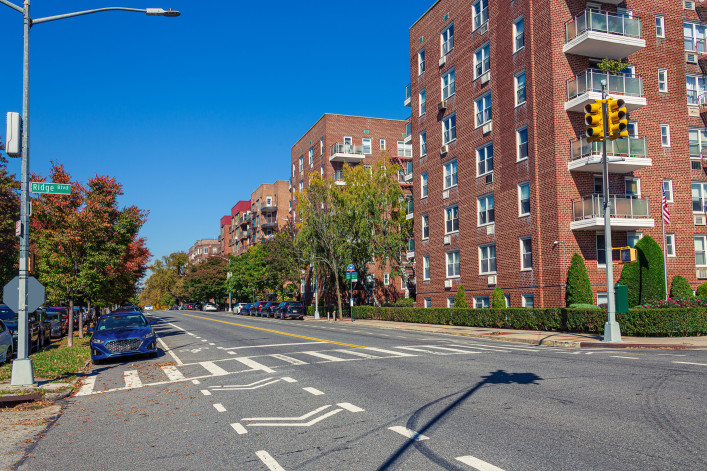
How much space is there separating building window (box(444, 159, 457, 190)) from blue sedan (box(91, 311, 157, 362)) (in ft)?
74.2

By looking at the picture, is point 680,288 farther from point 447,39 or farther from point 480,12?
point 447,39

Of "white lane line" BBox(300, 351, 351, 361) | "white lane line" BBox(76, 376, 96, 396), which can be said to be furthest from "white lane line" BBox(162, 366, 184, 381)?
"white lane line" BBox(300, 351, 351, 361)

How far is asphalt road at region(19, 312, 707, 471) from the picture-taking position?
5766 mm

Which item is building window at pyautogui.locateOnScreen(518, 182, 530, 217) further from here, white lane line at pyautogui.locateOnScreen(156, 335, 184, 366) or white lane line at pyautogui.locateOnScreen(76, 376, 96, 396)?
white lane line at pyautogui.locateOnScreen(76, 376, 96, 396)

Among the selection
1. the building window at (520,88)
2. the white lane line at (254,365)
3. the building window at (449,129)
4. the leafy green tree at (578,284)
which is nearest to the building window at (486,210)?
the building window at (449,129)

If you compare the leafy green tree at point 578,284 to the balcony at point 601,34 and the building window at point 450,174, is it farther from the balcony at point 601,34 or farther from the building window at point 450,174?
the building window at point 450,174

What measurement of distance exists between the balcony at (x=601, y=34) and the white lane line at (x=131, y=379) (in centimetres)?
2361

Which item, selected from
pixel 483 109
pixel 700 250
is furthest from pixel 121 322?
pixel 700 250

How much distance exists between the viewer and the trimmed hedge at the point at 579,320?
19.5m

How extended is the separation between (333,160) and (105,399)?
5014 cm

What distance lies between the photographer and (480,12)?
33.4 metres

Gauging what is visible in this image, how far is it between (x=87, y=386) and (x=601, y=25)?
26344 millimetres

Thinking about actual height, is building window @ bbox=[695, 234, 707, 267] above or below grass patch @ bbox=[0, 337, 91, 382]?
above

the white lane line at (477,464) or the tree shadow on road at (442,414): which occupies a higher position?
the white lane line at (477,464)
